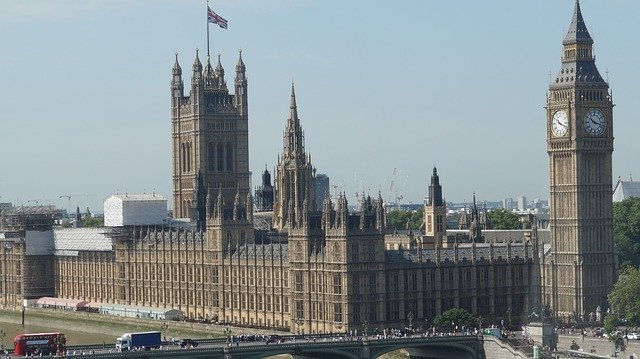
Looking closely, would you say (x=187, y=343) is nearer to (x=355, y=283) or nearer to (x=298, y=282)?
(x=355, y=283)

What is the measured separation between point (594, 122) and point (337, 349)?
33747 mm

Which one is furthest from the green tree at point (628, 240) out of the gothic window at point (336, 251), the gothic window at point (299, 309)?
the gothic window at point (336, 251)

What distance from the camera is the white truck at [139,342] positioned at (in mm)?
150750

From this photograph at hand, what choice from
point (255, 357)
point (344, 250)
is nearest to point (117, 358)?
point (255, 357)

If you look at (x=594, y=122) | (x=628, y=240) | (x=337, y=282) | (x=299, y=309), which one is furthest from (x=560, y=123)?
(x=628, y=240)

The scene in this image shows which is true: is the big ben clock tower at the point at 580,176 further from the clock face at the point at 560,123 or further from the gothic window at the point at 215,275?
the gothic window at the point at 215,275

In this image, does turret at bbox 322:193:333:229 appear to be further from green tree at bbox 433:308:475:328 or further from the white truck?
the white truck

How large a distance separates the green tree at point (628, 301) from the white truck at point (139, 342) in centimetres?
3656

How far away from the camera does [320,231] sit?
171625 mm

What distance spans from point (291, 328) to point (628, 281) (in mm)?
29053

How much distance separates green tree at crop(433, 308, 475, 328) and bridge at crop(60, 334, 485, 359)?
793 cm

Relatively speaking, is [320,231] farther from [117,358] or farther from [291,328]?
[117,358]

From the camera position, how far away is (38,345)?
492 feet

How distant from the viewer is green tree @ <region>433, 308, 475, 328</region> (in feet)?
550
